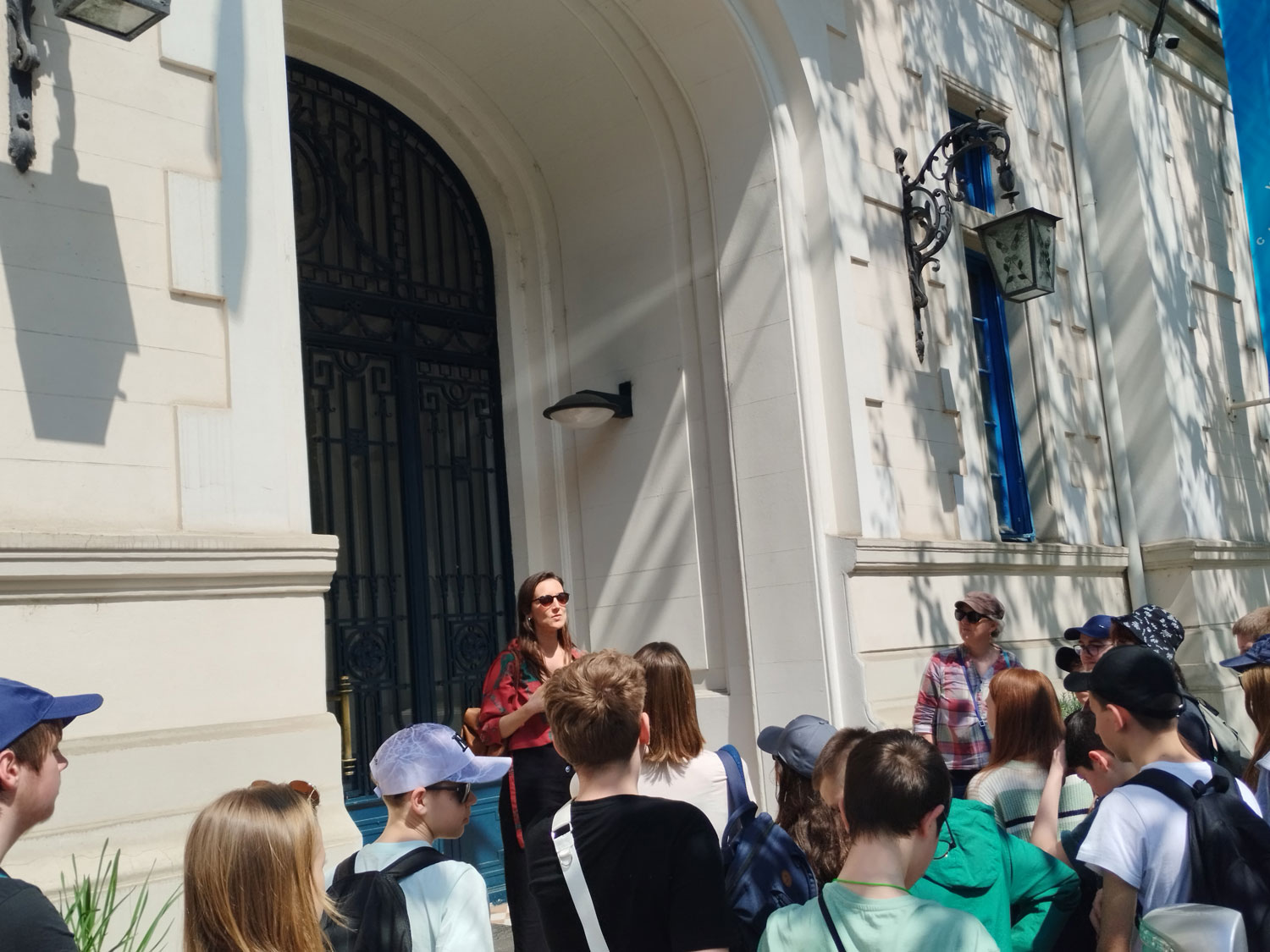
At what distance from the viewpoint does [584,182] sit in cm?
820

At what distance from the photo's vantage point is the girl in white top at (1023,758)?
368 centimetres

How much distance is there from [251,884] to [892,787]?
119cm

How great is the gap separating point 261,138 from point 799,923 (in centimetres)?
379

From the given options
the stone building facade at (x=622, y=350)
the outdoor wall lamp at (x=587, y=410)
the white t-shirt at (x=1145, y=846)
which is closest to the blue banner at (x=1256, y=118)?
the stone building facade at (x=622, y=350)

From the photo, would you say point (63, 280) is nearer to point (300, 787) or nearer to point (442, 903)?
point (300, 787)

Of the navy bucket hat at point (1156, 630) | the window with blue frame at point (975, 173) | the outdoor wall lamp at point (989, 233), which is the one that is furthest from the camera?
the window with blue frame at point (975, 173)

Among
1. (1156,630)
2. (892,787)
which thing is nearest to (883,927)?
(892,787)

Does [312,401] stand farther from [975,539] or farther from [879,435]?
[975,539]

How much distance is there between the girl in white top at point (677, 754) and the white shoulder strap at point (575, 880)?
89cm

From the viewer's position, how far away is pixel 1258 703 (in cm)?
389

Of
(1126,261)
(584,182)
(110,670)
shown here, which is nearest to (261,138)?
(110,670)

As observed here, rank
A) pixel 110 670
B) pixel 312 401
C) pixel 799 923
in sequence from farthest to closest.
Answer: pixel 312 401 < pixel 110 670 < pixel 799 923

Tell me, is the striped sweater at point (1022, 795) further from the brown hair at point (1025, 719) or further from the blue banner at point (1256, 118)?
the blue banner at point (1256, 118)

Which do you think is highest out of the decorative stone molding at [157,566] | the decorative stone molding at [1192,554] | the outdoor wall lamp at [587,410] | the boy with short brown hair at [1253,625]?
the outdoor wall lamp at [587,410]
